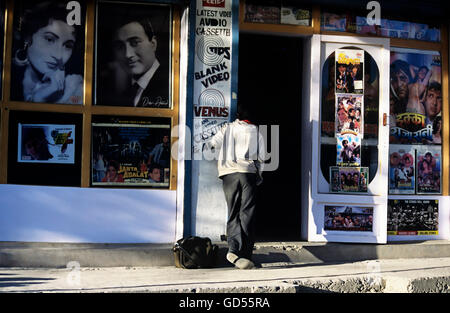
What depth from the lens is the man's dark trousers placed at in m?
7.82

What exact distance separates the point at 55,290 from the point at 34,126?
2.75 m

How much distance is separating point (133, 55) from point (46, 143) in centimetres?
159

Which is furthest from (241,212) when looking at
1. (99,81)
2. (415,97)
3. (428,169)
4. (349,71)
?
(415,97)

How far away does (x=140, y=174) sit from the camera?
8.50 metres

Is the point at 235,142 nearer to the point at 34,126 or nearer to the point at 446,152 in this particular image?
the point at 34,126

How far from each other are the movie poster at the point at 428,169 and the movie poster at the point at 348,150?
0.99 meters

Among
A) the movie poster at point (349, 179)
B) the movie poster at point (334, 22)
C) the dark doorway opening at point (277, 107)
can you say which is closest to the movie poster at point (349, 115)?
the movie poster at point (349, 179)

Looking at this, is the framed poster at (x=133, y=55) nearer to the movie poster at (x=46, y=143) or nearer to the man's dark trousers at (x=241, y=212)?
the movie poster at (x=46, y=143)

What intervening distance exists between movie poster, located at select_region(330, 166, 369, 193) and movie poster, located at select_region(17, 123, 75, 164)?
11.6ft

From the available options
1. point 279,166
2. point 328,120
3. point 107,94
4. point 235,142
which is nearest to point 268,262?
point 235,142

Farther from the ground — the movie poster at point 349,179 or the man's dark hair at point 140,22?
the man's dark hair at point 140,22

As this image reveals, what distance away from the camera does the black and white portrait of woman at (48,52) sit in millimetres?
8227

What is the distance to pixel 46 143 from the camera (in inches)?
326

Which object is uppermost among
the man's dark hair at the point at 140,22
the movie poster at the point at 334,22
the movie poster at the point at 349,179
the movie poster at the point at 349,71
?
the movie poster at the point at 334,22
